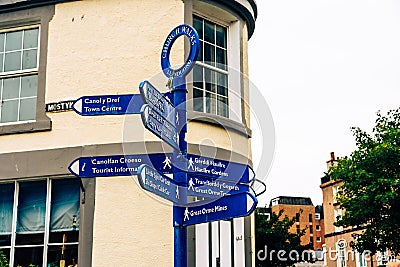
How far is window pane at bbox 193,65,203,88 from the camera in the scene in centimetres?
939

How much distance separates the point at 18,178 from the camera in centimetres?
908

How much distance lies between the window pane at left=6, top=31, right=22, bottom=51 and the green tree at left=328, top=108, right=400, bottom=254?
11981 millimetres

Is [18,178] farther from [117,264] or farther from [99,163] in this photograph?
[99,163]

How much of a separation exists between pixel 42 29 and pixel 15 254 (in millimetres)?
3477

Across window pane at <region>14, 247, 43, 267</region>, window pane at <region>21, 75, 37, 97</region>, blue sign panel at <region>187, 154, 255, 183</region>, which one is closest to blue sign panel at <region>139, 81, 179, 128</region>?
blue sign panel at <region>187, 154, 255, 183</region>

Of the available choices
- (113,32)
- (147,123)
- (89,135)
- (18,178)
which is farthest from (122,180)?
(147,123)

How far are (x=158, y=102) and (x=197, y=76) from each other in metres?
3.74

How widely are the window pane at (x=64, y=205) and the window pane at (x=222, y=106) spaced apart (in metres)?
2.46

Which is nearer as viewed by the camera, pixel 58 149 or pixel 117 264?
pixel 117 264

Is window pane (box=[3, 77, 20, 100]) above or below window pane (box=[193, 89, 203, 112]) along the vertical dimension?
above

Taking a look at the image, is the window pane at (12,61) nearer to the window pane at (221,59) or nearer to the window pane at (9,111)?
the window pane at (9,111)

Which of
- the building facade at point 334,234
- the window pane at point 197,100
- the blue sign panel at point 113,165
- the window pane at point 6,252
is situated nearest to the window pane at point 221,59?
the window pane at point 197,100

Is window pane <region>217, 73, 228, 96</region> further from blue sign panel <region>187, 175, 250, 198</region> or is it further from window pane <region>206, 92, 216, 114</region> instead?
blue sign panel <region>187, 175, 250, 198</region>

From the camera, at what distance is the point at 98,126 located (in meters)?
8.92
